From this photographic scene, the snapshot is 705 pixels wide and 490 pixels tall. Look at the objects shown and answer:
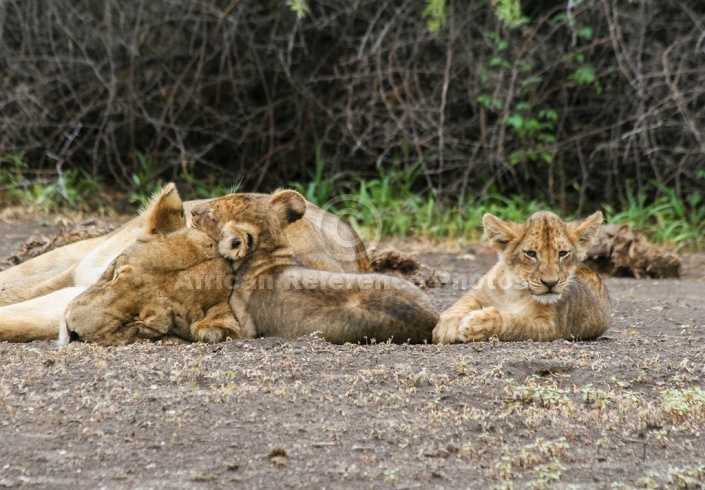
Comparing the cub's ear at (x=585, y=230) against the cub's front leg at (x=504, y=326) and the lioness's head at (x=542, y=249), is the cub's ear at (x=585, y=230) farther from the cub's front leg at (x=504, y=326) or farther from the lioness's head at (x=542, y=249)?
the cub's front leg at (x=504, y=326)

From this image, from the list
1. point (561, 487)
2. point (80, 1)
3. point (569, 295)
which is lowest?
point (561, 487)

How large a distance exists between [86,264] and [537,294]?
251cm

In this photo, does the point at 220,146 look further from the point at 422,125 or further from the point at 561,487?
the point at 561,487

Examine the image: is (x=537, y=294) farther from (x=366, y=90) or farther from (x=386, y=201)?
(x=366, y=90)

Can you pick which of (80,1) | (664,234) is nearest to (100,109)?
(80,1)

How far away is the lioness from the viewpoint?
5012 millimetres

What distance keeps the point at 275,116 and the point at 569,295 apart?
20.5 feet

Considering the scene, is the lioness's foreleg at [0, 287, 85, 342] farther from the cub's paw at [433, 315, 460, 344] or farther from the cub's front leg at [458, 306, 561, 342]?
the cub's front leg at [458, 306, 561, 342]

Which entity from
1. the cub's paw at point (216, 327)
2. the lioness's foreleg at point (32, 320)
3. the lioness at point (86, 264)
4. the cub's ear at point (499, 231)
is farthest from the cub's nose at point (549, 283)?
the lioness's foreleg at point (32, 320)

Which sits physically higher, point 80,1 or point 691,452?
point 80,1

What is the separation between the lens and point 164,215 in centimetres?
495

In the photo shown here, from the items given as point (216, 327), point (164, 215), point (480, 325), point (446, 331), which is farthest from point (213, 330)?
point (480, 325)

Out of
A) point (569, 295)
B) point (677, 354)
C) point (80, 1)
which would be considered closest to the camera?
point (677, 354)

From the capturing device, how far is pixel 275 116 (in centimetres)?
1084
